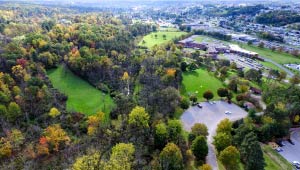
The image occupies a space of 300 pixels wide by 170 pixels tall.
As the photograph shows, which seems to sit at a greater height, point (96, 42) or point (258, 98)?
point (96, 42)

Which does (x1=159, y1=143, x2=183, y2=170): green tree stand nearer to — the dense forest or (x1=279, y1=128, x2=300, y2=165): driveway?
the dense forest

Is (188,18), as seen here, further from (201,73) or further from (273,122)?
(273,122)

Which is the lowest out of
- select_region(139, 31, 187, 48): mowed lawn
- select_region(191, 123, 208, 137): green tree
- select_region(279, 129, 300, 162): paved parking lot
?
select_region(279, 129, 300, 162): paved parking lot

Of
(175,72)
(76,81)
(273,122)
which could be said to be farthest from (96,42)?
(273,122)

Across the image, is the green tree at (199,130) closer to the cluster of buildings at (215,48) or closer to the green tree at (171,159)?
the green tree at (171,159)

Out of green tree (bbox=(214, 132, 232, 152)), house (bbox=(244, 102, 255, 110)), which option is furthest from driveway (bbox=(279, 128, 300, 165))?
house (bbox=(244, 102, 255, 110))

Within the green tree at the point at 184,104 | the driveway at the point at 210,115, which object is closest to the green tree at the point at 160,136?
the driveway at the point at 210,115

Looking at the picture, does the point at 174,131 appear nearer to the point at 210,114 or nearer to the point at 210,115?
the point at 210,115
